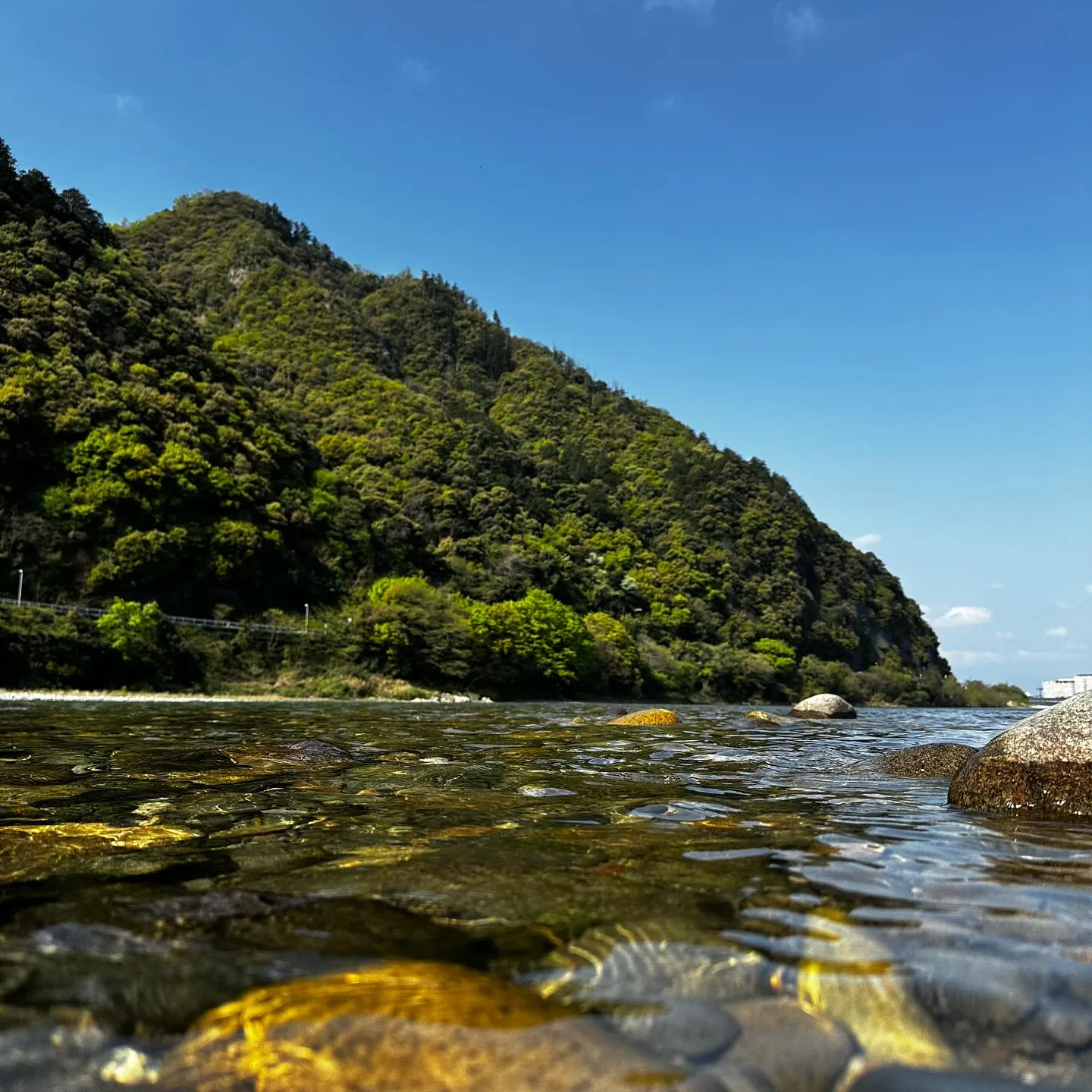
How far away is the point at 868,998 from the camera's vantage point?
2418 millimetres

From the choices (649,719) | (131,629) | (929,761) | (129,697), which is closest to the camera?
(929,761)

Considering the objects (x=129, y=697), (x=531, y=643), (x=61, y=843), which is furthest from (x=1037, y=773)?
(x=531, y=643)

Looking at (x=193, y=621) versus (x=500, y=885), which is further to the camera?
(x=193, y=621)

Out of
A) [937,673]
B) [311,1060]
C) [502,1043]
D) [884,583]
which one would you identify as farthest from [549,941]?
[884,583]

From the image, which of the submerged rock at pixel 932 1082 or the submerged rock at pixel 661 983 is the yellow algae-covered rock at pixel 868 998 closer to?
the submerged rock at pixel 932 1082

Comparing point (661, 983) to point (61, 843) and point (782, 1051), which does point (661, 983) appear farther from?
point (61, 843)

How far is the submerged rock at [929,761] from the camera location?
9227 millimetres

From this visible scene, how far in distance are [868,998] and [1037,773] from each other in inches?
212

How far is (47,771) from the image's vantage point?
25.3 feet

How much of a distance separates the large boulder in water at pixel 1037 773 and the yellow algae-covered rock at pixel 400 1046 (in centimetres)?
576

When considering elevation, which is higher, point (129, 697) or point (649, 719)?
point (649, 719)

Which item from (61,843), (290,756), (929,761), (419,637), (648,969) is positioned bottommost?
(419,637)

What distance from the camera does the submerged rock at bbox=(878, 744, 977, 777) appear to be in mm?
9227

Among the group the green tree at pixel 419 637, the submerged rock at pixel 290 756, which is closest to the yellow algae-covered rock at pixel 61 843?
the submerged rock at pixel 290 756
